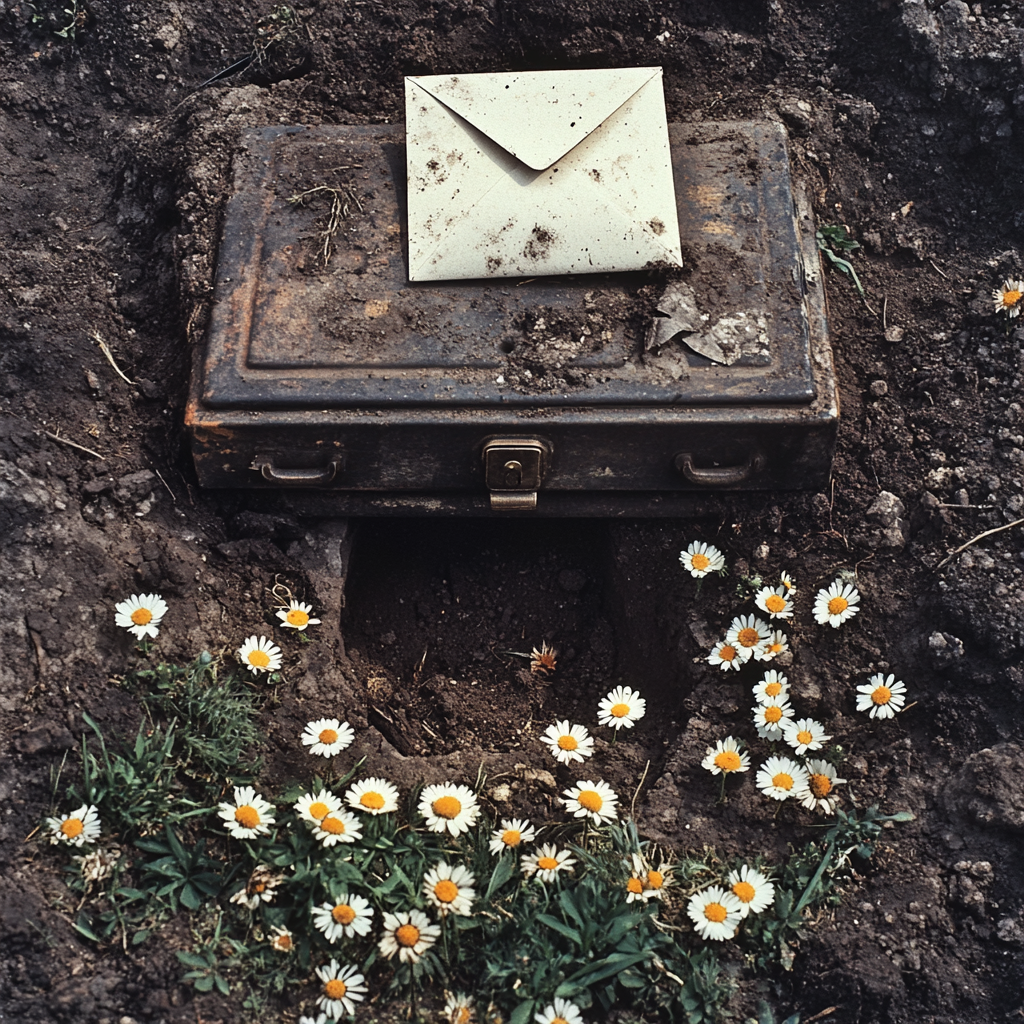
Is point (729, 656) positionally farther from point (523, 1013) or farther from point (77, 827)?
point (77, 827)

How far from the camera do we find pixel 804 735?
8.28 ft

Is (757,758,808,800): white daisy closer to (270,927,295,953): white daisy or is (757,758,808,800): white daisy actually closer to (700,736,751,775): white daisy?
(700,736,751,775): white daisy

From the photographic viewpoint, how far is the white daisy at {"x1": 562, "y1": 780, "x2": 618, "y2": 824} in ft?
7.94

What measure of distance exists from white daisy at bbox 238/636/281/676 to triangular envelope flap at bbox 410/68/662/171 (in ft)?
5.02

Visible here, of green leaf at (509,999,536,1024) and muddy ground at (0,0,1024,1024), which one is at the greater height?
muddy ground at (0,0,1024,1024)

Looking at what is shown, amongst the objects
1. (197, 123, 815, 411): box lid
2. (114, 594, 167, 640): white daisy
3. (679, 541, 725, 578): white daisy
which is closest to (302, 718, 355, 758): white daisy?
(114, 594, 167, 640): white daisy

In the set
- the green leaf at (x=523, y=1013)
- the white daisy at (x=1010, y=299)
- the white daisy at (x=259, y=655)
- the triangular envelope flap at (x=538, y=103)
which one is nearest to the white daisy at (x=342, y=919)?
the green leaf at (x=523, y=1013)

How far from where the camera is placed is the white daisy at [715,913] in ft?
7.33

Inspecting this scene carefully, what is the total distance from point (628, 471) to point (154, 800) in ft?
4.93

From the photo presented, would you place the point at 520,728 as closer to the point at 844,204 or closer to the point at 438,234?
the point at 438,234

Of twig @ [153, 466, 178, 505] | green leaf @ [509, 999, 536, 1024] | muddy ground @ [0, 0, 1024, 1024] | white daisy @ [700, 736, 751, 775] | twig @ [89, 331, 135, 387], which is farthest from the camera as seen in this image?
twig @ [89, 331, 135, 387]

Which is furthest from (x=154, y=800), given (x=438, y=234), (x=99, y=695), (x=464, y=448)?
(x=438, y=234)

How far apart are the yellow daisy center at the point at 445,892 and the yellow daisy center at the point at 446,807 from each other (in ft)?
0.56

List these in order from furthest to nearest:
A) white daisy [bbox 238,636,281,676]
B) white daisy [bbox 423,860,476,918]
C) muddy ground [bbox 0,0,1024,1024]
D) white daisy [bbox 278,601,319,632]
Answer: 1. white daisy [bbox 278,601,319,632]
2. white daisy [bbox 238,636,281,676]
3. muddy ground [bbox 0,0,1024,1024]
4. white daisy [bbox 423,860,476,918]
